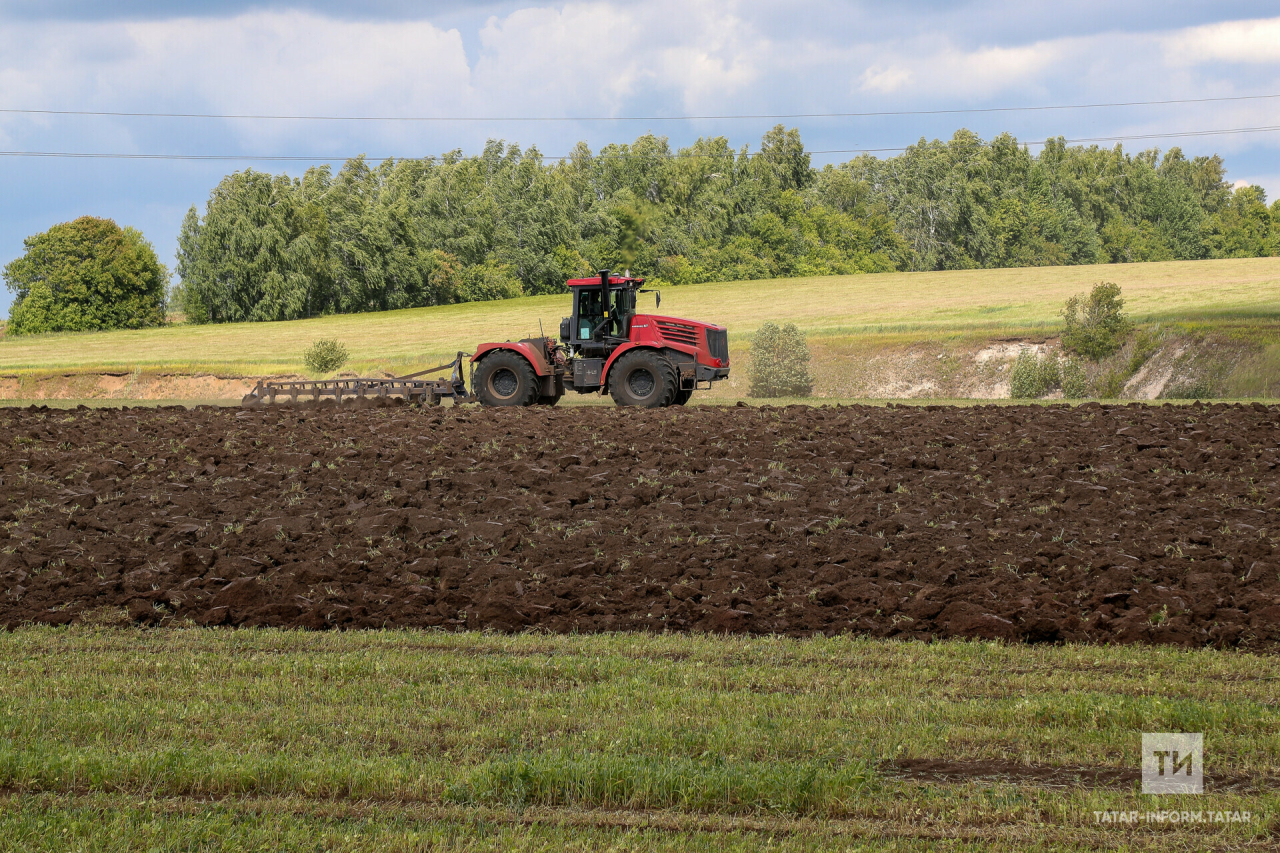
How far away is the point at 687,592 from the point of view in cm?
873

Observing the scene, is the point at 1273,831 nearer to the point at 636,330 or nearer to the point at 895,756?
the point at 895,756

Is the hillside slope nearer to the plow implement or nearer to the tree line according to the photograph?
the tree line

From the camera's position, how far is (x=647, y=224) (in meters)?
83.2

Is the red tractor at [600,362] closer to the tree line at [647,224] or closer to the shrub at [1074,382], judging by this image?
the shrub at [1074,382]

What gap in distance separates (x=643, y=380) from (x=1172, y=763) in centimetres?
1809

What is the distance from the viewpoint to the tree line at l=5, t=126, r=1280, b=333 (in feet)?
245

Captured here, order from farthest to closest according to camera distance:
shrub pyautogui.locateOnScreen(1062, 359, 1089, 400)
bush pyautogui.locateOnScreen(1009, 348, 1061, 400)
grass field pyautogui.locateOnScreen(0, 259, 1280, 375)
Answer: grass field pyautogui.locateOnScreen(0, 259, 1280, 375)
bush pyautogui.locateOnScreen(1009, 348, 1061, 400)
shrub pyautogui.locateOnScreen(1062, 359, 1089, 400)

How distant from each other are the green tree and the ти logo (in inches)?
3269

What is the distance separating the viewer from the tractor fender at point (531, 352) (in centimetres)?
2369

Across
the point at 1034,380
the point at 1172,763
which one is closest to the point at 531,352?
the point at 1034,380

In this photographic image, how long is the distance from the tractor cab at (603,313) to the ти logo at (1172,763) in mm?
18275

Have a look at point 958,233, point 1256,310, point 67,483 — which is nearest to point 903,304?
point 1256,310

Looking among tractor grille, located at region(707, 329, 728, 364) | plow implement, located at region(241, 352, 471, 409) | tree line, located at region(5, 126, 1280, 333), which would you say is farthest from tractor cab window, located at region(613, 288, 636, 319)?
tree line, located at region(5, 126, 1280, 333)

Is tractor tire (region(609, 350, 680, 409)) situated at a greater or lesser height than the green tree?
lesser
